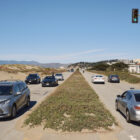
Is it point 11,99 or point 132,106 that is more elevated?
point 11,99

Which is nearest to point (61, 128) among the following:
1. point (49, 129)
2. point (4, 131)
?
point (49, 129)

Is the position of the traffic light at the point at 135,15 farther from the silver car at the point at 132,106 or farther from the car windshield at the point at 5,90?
the car windshield at the point at 5,90

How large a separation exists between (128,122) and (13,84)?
6.15 meters

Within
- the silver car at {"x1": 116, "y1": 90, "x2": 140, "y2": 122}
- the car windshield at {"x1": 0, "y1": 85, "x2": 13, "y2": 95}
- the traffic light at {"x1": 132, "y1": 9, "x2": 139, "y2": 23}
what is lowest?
the silver car at {"x1": 116, "y1": 90, "x2": 140, "y2": 122}

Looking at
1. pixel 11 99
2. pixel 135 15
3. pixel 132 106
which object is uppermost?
pixel 135 15

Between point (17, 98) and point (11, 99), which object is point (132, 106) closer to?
point (11, 99)

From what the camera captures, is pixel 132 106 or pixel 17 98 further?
pixel 17 98

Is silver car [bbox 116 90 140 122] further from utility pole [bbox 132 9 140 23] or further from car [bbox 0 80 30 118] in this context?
utility pole [bbox 132 9 140 23]

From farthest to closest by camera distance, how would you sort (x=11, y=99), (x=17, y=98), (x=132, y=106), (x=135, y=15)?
(x=135, y=15)
(x=17, y=98)
(x=11, y=99)
(x=132, y=106)

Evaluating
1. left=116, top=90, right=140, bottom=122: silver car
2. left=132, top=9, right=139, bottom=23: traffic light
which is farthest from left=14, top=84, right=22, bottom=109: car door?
left=132, top=9, right=139, bottom=23: traffic light

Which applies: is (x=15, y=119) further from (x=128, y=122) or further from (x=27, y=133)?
(x=128, y=122)

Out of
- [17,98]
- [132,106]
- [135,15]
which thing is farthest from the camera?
[135,15]

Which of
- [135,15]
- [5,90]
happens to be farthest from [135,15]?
[5,90]

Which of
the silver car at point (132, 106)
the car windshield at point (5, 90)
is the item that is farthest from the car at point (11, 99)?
the silver car at point (132, 106)
